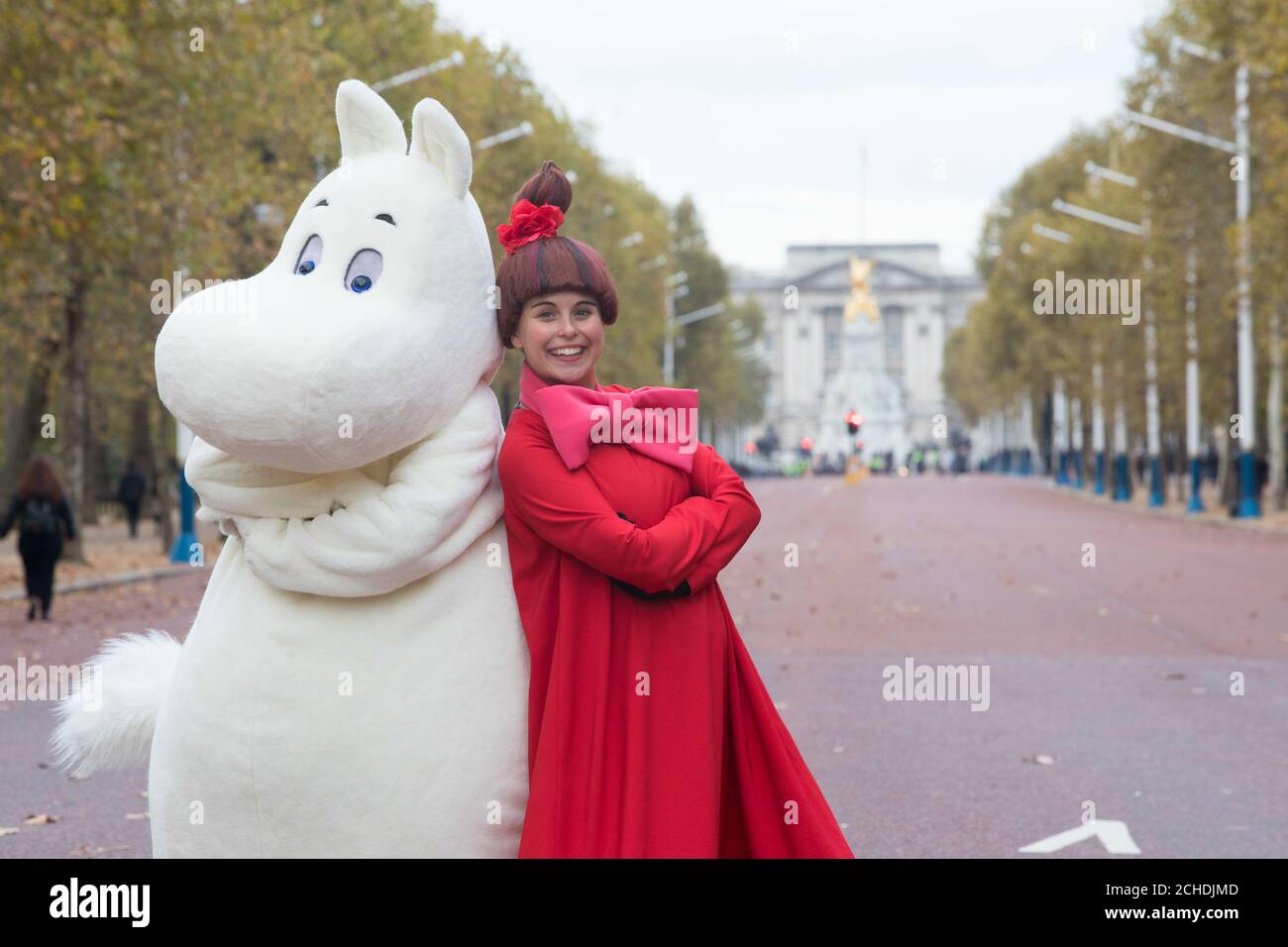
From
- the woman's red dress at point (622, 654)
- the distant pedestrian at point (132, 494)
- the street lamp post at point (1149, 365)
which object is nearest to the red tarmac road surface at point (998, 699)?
the woman's red dress at point (622, 654)

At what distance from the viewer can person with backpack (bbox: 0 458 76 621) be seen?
1491cm

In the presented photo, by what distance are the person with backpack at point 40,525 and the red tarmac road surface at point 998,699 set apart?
1.24ft

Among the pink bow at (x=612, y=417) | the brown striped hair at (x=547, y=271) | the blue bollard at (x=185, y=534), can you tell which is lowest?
the blue bollard at (x=185, y=534)

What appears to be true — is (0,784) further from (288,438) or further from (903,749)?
(288,438)

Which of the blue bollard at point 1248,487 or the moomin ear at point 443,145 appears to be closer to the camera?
the moomin ear at point 443,145

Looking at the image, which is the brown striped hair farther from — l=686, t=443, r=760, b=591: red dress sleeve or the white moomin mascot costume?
l=686, t=443, r=760, b=591: red dress sleeve

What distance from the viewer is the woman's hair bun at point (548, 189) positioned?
3652 mm

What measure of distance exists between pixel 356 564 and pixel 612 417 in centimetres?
57

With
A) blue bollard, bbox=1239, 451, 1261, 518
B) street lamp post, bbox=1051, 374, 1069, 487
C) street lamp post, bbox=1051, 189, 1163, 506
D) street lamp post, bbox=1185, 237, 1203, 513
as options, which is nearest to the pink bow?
blue bollard, bbox=1239, 451, 1261, 518

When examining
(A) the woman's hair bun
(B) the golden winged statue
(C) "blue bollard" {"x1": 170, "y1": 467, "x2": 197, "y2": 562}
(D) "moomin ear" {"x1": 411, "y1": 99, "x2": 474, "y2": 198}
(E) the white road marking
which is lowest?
(E) the white road marking

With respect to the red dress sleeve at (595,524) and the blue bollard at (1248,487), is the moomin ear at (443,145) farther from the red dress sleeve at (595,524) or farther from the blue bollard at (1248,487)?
the blue bollard at (1248,487)

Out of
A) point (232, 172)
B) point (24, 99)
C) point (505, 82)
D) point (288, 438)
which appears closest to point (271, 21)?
point (232, 172)

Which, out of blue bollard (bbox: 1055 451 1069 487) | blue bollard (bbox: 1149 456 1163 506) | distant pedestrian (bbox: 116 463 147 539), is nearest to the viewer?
distant pedestrian (bbox: 116 463 147 539)

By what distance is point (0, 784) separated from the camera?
302 inches
